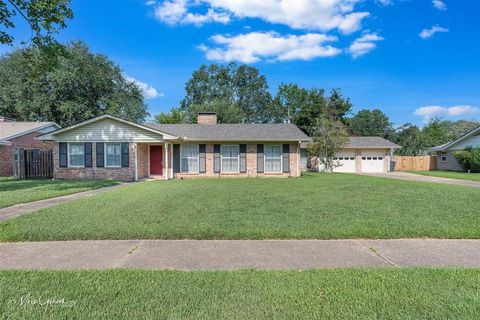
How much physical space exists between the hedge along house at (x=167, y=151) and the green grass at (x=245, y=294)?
14.2m

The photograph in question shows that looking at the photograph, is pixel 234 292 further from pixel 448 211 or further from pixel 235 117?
pixel 235 117

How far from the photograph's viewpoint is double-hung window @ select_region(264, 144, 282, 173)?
1881cm

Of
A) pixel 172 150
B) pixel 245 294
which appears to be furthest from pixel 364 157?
pixel 245 294

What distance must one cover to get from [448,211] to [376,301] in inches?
221

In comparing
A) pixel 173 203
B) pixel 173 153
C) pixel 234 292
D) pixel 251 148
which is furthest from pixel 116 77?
pixel 234 292

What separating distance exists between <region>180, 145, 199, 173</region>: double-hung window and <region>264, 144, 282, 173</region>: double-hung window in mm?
4429

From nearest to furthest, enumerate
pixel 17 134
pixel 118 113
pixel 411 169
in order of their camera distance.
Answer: pixel 17 134 < pixel 411 169 < pixel 118 113

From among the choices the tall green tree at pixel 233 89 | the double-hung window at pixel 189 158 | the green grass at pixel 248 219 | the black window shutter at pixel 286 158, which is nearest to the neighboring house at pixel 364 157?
the black window shutter at pixel 286 158

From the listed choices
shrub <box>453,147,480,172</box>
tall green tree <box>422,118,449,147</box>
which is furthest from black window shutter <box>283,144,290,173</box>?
tall green tree <box>422,118,449,147</box>

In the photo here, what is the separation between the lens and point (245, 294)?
2928 mm

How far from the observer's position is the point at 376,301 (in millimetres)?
2783

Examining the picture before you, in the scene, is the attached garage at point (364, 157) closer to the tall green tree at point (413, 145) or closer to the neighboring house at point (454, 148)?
the neighboring house at point (454, 148)

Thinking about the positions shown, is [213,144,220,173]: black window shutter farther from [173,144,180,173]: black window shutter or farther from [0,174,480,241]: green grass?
[0,174,480,241]: green grass

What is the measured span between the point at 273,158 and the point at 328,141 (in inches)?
349
